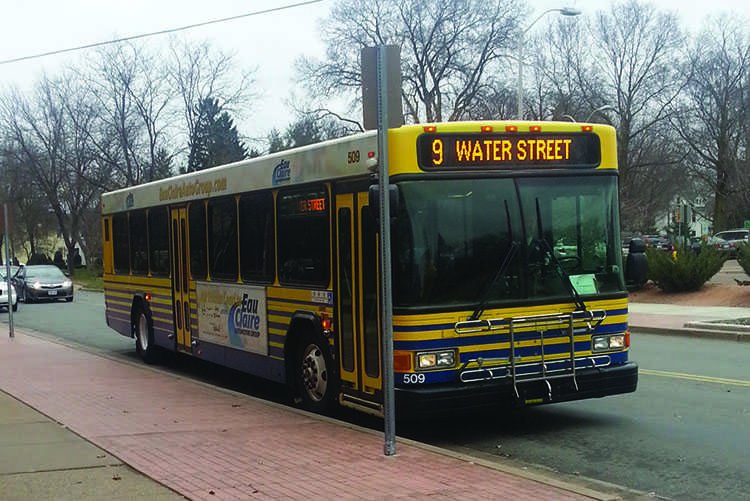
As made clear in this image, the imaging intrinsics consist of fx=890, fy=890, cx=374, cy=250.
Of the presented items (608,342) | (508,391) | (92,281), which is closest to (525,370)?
(508,391)

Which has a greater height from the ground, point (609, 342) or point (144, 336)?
point (609, 342)

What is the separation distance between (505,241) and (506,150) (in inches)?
33.2

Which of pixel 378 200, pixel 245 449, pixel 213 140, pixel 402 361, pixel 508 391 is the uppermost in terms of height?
pixel 213 140

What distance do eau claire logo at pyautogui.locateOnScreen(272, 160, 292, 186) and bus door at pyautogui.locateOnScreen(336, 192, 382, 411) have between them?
1.24 metres

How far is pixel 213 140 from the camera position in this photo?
60.5m

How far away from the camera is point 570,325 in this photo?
8.16 metres

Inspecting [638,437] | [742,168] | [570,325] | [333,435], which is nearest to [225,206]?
[333,435]

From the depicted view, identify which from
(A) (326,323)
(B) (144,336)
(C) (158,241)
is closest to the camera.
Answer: (A) (326,323)

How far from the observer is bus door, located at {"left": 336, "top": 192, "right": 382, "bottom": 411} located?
26.9 ft

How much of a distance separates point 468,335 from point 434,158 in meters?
1.59

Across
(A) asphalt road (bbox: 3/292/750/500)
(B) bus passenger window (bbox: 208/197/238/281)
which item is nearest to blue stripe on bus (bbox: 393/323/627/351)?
(A) asphalt road (bbox: 3/292/750/500)

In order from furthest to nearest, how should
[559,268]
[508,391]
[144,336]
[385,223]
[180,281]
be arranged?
[144,336], [180,281], [559,268], [508,391], [385,223]

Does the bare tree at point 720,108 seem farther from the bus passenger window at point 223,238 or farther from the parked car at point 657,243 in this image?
the bus passenger window at point 223,238

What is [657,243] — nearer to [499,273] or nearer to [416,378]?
[499,273]
